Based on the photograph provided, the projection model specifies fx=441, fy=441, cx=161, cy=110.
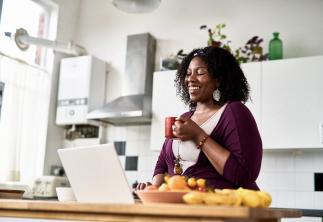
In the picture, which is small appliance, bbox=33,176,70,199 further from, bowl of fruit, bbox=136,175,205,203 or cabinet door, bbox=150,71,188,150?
bowl of fruit, bbox=136,175,205,203

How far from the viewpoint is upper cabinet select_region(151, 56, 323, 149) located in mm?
3062

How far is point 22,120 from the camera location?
3783 mm

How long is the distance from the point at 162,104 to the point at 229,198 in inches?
103

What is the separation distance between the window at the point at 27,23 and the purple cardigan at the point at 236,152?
259 cm

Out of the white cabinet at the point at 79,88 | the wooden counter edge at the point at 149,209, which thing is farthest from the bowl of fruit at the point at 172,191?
the white cabinet at the point at 79,88

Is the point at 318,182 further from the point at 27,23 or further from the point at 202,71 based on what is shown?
the point at 27,23

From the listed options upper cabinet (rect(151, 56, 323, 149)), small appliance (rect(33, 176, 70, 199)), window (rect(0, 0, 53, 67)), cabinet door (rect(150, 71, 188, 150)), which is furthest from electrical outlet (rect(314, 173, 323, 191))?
window (rect(0, 0, 53, 67))

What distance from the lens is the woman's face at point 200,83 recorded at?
5.78ft

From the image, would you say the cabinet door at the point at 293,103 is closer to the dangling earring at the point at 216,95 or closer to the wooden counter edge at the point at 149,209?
the dangling earring at the point at 216,95

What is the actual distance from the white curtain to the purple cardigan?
2419 millimetres

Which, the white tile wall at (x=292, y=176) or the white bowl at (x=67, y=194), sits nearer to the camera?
the white bowl at (x=67, y=194)

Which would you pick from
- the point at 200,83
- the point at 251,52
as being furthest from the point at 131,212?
the point at 251,52

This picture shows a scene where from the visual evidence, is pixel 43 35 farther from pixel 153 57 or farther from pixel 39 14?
pixel 153 57

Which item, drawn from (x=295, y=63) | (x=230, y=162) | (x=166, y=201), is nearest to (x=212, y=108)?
(x=230, y=162)
